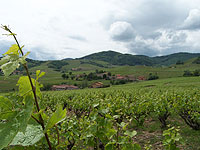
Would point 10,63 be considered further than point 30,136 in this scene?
No

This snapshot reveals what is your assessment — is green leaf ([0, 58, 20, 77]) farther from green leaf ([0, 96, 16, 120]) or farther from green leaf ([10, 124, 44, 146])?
green leaf ([10, 124, 44, 146])

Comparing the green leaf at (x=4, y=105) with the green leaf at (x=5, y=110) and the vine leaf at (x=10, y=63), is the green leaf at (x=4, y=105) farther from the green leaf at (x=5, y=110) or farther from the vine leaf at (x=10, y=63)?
the vine leaf at (x=10, y=63)

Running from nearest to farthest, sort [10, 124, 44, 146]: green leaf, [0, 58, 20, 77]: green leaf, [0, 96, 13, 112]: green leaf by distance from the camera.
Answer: [0, 58, 20, 77]: green leaf, [0, 96, 13, 112]: green leaf, [10, 124, 44, 146]: green leaf

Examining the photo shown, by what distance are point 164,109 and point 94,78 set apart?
104064 millimetres

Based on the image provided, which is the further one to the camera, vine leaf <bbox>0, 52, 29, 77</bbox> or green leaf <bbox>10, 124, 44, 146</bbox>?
green leaf <bbox>10, 124, 44, 146</bbox>

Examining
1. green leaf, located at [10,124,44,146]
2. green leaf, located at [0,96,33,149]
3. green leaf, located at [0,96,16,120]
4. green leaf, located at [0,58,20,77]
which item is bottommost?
green leaf, located at [10,124,44,146]

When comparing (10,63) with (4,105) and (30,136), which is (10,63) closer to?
(4,105)

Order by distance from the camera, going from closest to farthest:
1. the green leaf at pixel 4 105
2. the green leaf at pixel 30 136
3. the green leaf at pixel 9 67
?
the green leaf at pixel 9 67, the green leaf at pixel 4 105, the green leaf at pixel 30 136

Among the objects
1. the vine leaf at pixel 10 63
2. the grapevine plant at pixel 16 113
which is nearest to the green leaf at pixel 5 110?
the grapevine plant at pixel 16 113

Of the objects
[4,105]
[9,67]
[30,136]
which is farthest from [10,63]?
[30,136]

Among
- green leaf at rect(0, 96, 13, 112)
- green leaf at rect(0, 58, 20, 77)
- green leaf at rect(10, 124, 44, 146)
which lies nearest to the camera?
green leaf at rect(0, 58, 20, 77)

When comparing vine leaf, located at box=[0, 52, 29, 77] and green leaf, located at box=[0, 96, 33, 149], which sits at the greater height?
vine leaf, located at box=[0, 52, 29, 77]

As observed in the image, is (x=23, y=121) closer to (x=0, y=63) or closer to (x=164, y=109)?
(x=0, y=63)

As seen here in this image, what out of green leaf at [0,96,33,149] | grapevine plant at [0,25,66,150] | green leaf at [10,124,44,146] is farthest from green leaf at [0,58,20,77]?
green leaf at [10,124,44,146]
